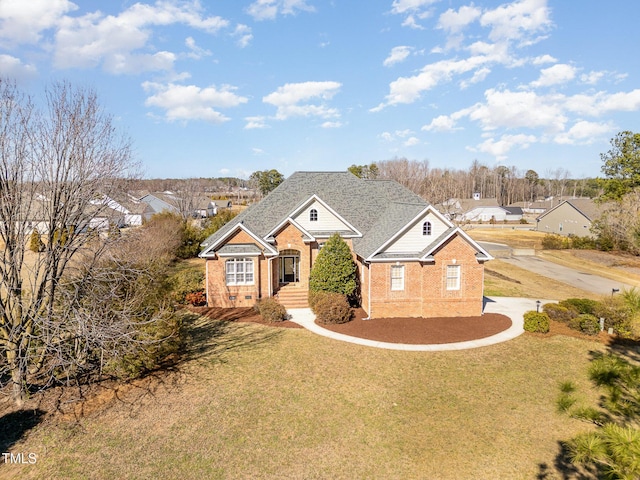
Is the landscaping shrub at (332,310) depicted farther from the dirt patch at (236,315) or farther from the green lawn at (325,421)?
the green lawn at (325,421)

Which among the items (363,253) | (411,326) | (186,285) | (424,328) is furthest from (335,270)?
(186,285)

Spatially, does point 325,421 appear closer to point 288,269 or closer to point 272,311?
point 272,311

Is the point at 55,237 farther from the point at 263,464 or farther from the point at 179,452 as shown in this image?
the point at 263,464

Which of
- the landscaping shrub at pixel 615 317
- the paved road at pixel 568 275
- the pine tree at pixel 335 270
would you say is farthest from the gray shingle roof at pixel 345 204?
the paved road at pixel 568 275

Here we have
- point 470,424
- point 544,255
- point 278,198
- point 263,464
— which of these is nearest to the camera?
point 263,464

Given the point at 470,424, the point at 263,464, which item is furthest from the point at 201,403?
the point at 470,424

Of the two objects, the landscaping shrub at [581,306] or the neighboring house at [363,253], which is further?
the neighboring house at [363,253]
